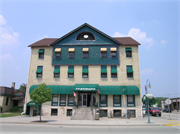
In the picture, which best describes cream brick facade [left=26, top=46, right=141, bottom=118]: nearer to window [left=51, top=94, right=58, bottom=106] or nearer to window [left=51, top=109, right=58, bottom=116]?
window [left=51, top=109, right=58, bottom=116]

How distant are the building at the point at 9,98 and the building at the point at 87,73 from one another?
8893 mm

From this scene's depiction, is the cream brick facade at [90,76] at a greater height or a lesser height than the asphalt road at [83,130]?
greater

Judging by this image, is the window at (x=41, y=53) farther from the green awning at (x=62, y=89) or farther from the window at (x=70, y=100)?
the window at (x=70, y=100)

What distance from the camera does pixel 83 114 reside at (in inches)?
884

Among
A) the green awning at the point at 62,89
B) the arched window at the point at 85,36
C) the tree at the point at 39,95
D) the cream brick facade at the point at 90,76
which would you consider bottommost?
the tree at the point at 39,95

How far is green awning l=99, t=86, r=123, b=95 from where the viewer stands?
80.6ft

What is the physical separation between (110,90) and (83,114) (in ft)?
19.6

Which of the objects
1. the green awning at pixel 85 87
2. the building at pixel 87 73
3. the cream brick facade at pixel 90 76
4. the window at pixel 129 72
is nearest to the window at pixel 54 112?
the building at pixel 87 73

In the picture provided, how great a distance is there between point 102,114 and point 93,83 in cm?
541

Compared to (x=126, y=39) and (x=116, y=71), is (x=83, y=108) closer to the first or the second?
(x=116, y=71)

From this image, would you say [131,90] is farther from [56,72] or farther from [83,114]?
[56,72]

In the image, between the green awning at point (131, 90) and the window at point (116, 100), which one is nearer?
the green awning at point (131, 90)

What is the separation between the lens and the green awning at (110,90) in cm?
2457

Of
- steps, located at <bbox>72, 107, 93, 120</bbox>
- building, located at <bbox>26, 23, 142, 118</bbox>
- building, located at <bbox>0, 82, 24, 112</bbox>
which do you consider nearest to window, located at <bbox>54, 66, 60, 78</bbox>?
building, located at <bbox>26, 23, 142, 118</bbox>
